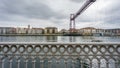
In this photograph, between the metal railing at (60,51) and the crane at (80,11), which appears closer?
the metal railing at (60,51)

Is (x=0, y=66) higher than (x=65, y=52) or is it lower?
lower

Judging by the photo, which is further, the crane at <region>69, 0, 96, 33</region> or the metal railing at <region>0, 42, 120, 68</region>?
the crane at <region>69, 0, 96, 33</region>

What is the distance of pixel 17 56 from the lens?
195cm

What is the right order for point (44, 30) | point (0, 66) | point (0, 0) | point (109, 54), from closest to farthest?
1. point (109, 54)
2. point (0, 66)
3. point (0, 0)
4. point (44, 30)

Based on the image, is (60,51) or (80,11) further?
(80,11)

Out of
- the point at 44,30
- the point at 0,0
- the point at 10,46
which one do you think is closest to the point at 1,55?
the point at 10,46

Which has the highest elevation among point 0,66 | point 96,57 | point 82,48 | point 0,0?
point 0,0

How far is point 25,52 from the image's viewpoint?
1.96 meters

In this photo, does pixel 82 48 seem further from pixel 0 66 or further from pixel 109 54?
pixel 0 66

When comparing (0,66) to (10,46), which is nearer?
(10,46)

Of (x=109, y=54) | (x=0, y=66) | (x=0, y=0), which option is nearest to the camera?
Answer: (x=109, y=54)

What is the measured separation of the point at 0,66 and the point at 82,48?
1.15 m

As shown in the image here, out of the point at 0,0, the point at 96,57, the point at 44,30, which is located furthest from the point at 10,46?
the point at 44,30

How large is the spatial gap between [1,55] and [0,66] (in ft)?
0.77
